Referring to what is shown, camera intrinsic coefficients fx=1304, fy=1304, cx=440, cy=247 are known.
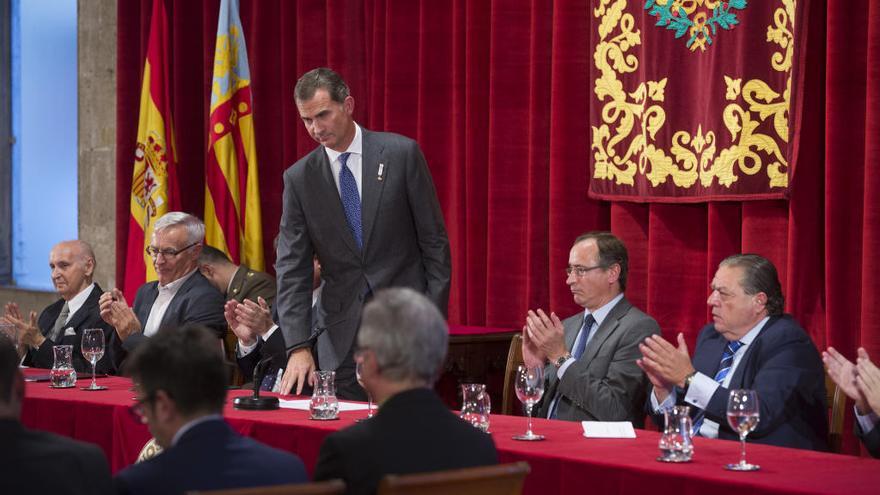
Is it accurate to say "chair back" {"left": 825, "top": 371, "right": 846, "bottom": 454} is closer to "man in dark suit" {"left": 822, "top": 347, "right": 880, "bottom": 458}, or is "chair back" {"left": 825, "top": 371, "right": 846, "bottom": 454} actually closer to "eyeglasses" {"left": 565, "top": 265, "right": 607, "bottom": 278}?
"man in dark suit" {"left": 822, "top": 347, "right": 880, "bottom": 458}

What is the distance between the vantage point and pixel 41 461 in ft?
7.02

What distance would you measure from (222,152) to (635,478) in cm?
448

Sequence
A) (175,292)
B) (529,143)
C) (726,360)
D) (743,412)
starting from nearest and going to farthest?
(743,412), (726,360), (175,292), (529,143)

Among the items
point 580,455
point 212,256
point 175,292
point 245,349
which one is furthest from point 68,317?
point 580,455

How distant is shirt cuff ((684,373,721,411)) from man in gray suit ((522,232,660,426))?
0.39 meters

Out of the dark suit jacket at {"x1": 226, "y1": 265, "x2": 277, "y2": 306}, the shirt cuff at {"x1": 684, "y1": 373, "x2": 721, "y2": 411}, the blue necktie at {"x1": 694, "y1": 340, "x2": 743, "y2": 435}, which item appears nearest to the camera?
the shirt cuff at {"x1": 684, "y1": 373, "x2": 721, "y2": 411}

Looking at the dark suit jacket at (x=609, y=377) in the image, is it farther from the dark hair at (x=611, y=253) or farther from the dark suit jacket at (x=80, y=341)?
the dark suit jacket at (x=80, y=341)

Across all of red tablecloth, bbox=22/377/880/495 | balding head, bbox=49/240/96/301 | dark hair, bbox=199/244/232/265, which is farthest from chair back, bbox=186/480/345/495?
dark hair, bbox=199/244/232/265

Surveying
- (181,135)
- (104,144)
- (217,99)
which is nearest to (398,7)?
(217,99)

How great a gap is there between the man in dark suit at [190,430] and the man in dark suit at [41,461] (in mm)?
53

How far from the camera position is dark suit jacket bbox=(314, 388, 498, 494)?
217cm

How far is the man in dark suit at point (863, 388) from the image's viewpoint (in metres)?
3.15

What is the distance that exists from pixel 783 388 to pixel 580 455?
0.81m

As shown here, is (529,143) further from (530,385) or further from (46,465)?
(46,465)
